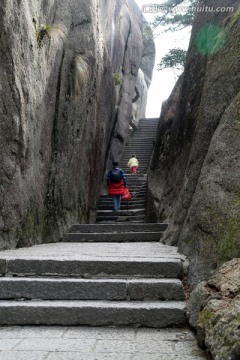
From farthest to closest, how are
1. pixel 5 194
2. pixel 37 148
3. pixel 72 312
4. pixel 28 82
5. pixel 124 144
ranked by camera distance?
1. pixel 124 144
2. pixel 37 148
3. pixel 28 82
4. pixel 5 194
5. pixel 72 312

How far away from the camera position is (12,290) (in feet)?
14.7

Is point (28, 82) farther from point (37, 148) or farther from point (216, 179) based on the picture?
point (216, 179)

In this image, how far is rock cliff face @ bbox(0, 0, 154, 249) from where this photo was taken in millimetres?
6199

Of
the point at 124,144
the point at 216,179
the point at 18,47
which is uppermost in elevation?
the point at 18,47

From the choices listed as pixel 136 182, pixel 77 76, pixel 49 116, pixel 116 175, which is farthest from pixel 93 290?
pixel 136 182

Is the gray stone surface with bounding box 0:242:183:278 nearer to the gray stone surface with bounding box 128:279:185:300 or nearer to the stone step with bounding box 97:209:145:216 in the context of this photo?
the gray stone surface with bounding box 128:279:185:300

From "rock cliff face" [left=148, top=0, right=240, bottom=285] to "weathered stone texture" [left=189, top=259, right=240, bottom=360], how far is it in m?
0.44

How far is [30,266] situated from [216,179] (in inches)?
101

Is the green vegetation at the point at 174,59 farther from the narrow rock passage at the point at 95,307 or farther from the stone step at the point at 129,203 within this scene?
the narrow rock passage at the point at 95,307

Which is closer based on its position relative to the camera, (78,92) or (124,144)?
(78,92)

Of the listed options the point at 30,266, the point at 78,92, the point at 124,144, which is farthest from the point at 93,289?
the point at 124,144

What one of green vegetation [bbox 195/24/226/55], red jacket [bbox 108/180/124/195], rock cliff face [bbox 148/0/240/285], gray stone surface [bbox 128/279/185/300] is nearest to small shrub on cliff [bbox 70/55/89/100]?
rock cliff face [bbox 148/0/240/285]

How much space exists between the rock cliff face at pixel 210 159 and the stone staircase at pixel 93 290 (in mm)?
416

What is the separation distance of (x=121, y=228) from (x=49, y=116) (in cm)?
315
